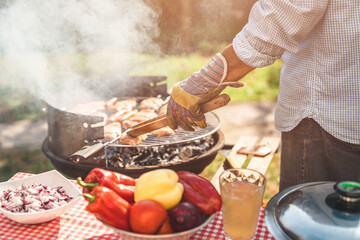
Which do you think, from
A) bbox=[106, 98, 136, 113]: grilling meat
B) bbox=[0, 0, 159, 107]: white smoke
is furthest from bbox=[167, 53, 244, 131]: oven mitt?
bbox=[0, 0, 159, 107]: white smoke

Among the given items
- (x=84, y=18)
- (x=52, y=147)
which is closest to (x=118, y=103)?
(x=52, y=147)

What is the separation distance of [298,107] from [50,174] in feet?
4.96

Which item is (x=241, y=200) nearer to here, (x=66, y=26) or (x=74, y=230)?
(x=74, y=230)

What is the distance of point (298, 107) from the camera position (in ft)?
7.80

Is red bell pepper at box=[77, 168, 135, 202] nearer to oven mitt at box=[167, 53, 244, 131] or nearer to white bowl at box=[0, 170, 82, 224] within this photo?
white bowl at box=[0, 170, 82, 224]

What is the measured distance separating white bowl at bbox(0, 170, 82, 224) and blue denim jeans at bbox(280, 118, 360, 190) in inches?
55.6

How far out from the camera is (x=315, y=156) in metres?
2.49

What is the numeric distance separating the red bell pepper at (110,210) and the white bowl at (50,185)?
387 millimetres

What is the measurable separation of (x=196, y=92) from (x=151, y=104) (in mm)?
1506

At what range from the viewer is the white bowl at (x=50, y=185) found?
70.2 inches

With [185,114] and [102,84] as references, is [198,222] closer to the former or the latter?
[185,114]

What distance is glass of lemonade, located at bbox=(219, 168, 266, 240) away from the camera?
5.19ft

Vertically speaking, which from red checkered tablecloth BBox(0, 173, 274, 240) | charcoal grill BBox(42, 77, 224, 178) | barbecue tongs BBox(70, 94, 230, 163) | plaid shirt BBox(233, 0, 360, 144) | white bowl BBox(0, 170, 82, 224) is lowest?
charcoal grill BBox(42, 77, 224, 178)

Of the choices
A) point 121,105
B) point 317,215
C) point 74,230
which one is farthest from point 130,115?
point 317,215
